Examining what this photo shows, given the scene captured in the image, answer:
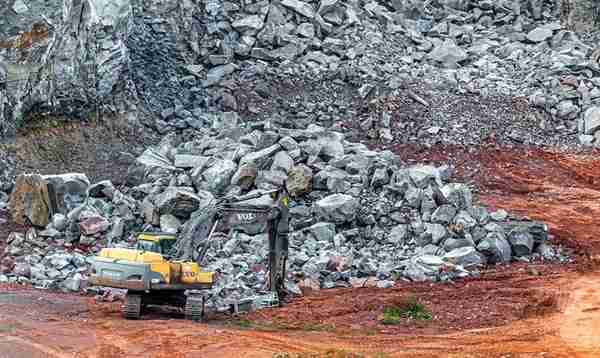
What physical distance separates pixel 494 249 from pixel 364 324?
489cm

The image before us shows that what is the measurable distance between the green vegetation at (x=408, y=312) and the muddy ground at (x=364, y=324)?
15 cm

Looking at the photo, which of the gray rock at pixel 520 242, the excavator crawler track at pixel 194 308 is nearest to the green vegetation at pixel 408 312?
the excavator crawler track at pixel 194 308

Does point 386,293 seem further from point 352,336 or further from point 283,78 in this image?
point 283,78

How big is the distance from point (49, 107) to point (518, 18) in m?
19.0

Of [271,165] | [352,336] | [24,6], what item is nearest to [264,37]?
[24,6]

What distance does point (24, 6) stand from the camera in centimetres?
2205

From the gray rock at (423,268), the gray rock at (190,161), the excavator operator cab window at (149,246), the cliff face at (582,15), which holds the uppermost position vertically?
the cliff face at (582,15)

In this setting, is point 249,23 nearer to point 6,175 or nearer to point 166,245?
point 6,175

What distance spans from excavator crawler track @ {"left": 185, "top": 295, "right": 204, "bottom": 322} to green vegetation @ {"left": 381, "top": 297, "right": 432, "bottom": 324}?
2.90 meters

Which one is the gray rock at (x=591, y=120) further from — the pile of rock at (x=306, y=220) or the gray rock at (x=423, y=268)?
the gray rock at (x=423, y=268)

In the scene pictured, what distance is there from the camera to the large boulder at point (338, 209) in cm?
1656

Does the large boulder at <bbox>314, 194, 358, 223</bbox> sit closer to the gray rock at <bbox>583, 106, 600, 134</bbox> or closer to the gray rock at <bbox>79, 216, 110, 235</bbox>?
the gray rock at <bbox>79, 216, 110, 235</bbox>

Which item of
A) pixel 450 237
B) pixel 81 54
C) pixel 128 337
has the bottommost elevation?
pixel 128 337

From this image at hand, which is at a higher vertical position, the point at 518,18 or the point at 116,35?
the point at 518,18
